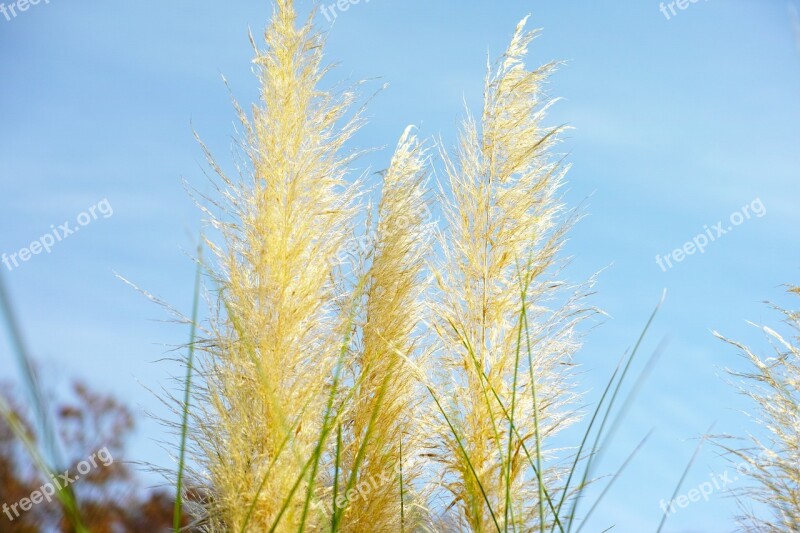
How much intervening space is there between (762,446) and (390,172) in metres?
2.07

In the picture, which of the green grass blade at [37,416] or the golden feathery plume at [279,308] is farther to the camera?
the golden feathery plume at [279,308]

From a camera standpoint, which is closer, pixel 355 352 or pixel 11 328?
pixel 11 328

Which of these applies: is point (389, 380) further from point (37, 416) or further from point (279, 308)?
point (37, 416)

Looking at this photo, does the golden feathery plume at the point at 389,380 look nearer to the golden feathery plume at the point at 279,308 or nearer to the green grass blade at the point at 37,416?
the golden feathery plume at the point at 279,308

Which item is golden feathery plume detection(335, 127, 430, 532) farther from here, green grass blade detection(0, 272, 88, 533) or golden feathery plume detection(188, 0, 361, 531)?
green grass blade detection(0, 272, 88, 533)

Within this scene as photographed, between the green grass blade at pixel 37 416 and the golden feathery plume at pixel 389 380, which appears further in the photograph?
the golden feathery plume at pixel 389 380

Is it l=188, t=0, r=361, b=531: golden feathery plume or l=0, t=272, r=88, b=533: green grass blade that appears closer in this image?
l=0, t=272, r=88, b=533: green grass blade

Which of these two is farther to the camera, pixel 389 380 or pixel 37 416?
pixel 389 380

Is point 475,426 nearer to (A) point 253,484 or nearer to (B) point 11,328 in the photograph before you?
(A) point 253,484

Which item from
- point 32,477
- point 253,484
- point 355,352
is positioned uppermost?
point 32,477

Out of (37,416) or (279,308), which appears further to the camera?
(279,308)

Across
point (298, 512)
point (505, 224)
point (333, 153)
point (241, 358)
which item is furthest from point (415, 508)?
point (333, 153)

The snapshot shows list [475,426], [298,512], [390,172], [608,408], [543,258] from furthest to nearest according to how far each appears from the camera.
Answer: [390,172] < [543,258] < [475,426] < [298,512] < [608,408]

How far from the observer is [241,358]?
9.25 ft
